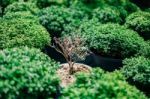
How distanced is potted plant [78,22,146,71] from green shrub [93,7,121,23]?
1238 millimetres

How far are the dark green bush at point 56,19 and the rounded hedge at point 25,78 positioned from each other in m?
2.67

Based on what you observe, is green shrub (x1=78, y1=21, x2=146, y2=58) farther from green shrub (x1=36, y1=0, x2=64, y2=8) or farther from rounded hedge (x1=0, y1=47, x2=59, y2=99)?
green shrub (x1=36, y1=0, x2=64, y2=8)

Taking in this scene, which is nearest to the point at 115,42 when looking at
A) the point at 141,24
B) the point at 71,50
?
the point at 71,50

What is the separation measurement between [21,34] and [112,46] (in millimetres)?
1536

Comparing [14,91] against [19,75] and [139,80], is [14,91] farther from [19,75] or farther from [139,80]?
[139,80]

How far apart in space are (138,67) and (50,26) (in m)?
2.42

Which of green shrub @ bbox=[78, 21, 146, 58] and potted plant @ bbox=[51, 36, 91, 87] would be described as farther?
green shrub @ bbox=[78, 21, 146, 58]

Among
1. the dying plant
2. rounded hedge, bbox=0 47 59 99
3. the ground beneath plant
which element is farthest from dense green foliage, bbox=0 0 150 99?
the ground beneath plant

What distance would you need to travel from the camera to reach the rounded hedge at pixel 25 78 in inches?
156

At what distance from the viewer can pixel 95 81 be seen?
4445 mm

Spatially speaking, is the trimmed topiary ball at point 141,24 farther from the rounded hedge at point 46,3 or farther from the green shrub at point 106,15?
the rounded hedge at point 46,3

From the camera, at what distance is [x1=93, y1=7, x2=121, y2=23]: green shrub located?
782cm

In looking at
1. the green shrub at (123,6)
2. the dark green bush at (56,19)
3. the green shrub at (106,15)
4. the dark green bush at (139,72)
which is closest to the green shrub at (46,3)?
the dark green bush at (56,19)

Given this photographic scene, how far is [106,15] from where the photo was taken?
25.7 feet
